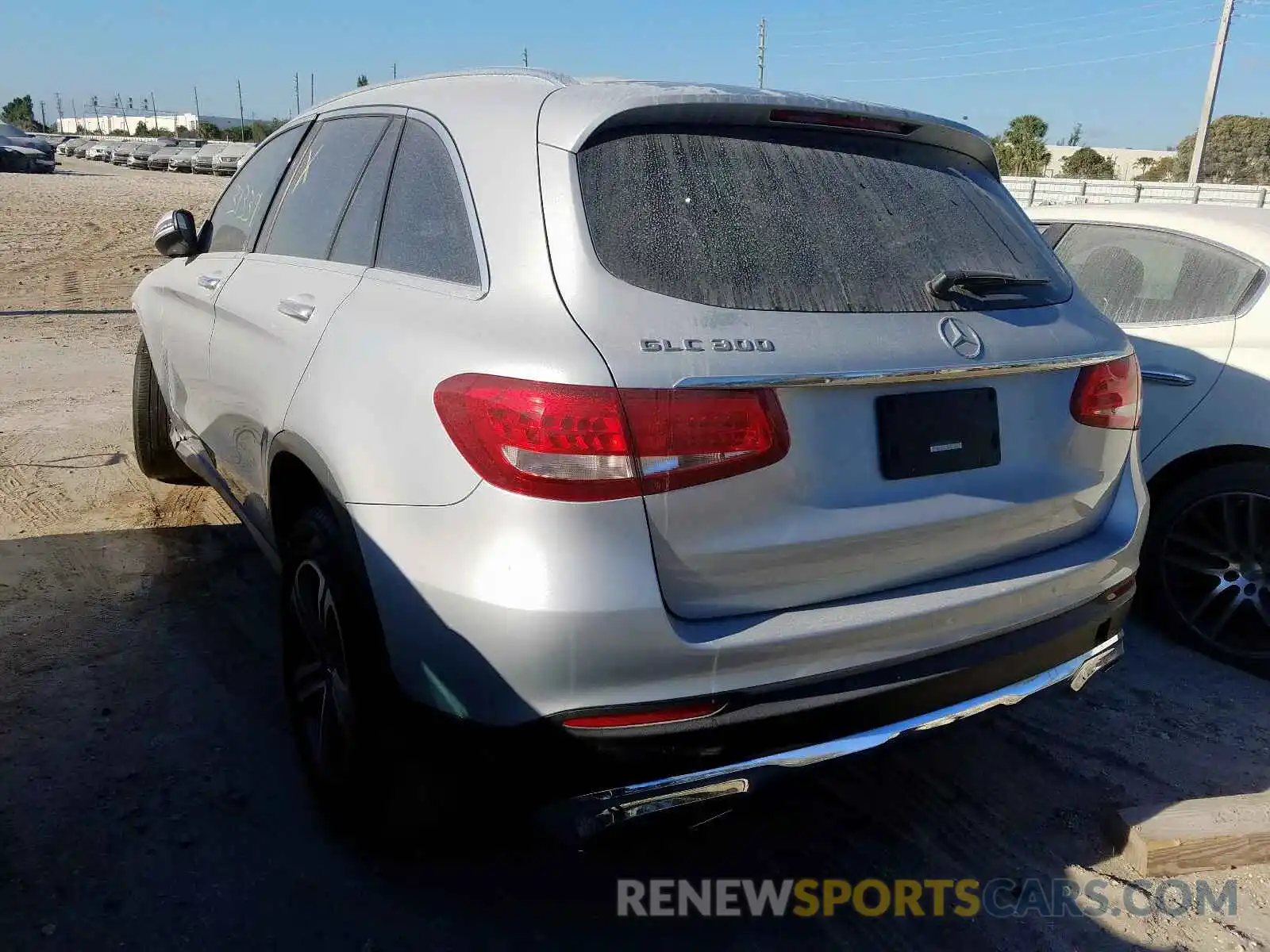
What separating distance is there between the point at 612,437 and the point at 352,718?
3.26 ft

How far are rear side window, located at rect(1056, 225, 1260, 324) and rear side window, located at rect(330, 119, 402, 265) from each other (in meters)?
2.88

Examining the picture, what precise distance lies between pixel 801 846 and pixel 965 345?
1.38 m

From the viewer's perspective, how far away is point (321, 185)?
10.6 feet

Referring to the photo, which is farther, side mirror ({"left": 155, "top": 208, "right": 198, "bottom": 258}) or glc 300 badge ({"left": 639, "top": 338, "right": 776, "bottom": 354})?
side mirror ({"left": 155, "top": 208, "right": 198, "bottom": 258})

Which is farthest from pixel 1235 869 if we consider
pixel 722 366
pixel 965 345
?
pixel 722 366

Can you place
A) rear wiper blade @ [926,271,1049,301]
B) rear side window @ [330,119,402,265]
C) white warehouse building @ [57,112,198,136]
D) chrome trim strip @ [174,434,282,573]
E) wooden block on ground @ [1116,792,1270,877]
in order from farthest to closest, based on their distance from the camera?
white warehouse building @ [57,112,198,136] → chrome trim strip @ [174,434,282,573] → rear side window @ [330,119,402,265] → wooden block on ground @ [1116,792,1270,877] → rear wiper blade @ [926,271,1049,301]

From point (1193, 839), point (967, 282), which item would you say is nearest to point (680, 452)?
point (967, 282)

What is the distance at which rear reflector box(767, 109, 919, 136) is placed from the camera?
234 cm

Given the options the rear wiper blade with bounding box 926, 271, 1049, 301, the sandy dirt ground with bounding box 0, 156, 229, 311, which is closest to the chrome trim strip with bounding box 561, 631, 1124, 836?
the rear wiper blade with bounding box 926, 271, 1049, 301

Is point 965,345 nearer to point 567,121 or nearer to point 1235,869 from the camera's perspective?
point 567,121

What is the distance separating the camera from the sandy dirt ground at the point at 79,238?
39.3ft

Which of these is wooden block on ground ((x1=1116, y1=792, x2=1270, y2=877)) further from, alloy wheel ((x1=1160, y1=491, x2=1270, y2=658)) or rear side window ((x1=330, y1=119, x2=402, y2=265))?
Result: rear side window ((x1=330, y1=119, x2=402, y2=265))

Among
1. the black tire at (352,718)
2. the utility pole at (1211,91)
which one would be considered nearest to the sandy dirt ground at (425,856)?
the black tire at (352,718)

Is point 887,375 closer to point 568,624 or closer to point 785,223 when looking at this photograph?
point 785,223
